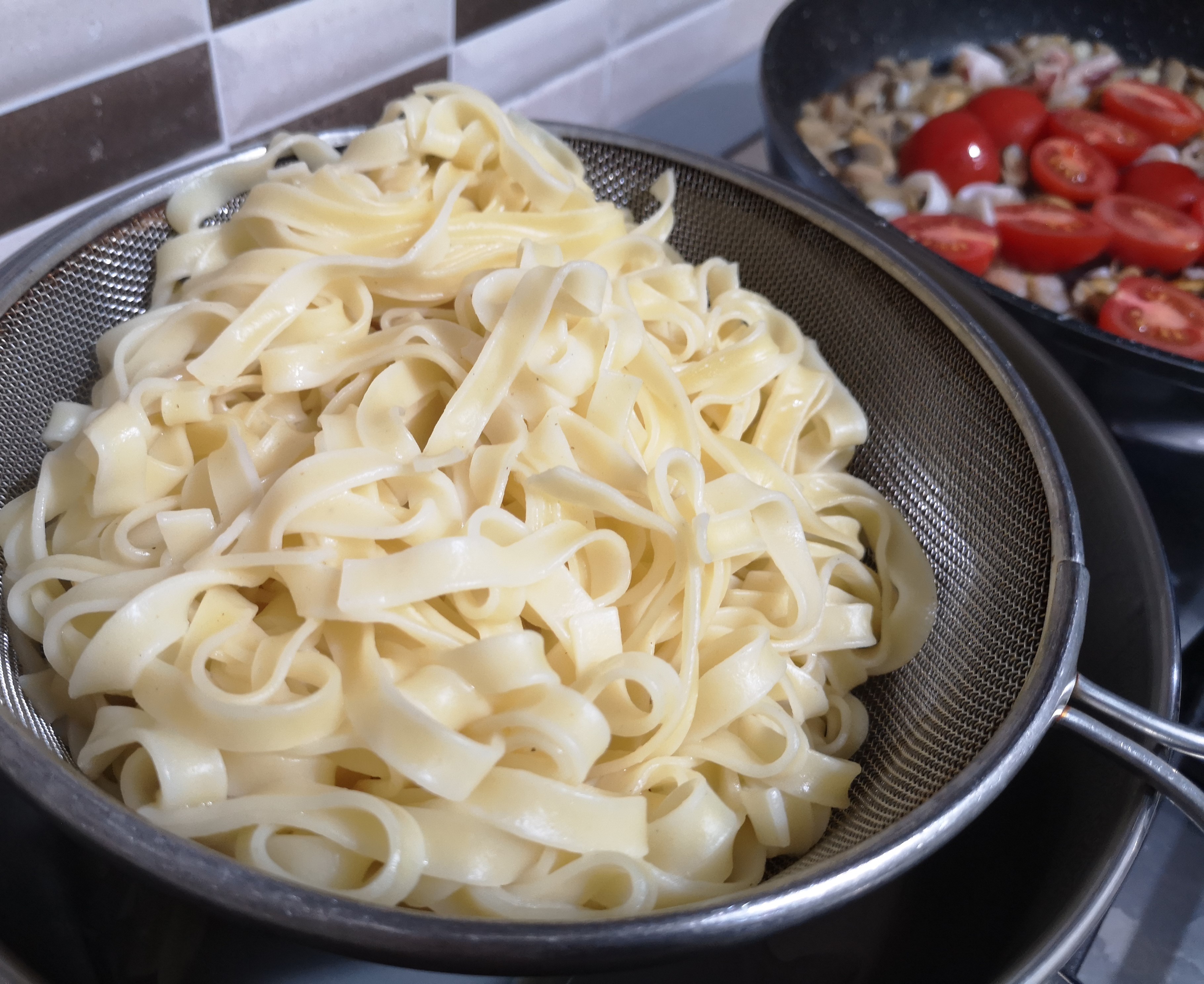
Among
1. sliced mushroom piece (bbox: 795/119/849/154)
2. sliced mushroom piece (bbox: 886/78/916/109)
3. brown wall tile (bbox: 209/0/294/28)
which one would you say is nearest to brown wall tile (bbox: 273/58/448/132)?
brown wall tile (bbox: 209/0/294/28)

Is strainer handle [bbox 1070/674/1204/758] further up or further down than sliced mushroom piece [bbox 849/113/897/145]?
further down

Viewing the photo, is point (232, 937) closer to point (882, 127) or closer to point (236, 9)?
point (236, 9)

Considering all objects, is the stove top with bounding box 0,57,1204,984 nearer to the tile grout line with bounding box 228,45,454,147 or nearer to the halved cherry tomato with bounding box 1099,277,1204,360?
the halved cherry tomato with bounding box 1099,277,1204,360

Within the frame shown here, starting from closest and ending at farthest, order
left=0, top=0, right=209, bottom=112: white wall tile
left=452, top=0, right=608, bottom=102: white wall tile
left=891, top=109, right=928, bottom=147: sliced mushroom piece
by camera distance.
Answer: left=0, top=0, right=209, bottom=112: white wall tile
left=452, top=0, right=608, bottom=102: white wall tile
left=891, top=109, right=928, bottom=147: sliced mushroom piece

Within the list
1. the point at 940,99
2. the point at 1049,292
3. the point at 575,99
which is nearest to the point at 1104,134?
the point at 940,99

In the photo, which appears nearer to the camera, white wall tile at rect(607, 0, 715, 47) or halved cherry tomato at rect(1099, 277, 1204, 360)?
halved cherry tomato at rect(1099, 277, 1204, 360)

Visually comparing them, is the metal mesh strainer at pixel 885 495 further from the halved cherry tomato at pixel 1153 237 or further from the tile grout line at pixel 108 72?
the halved cherry tomato at pixel 1153 237
